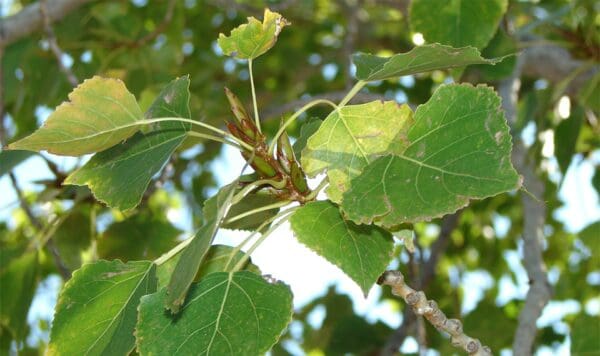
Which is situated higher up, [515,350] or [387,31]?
[515,350]

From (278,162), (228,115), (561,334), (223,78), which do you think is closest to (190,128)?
(278,162)

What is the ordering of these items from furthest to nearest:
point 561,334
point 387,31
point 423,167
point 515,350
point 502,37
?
point 387,31
point 561,334
point 502,37
point 515,350
point 423,167

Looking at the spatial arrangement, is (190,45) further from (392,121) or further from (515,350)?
(392,121)

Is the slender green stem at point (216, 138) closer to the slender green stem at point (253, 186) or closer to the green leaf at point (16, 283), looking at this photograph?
the slender green stem at point (253, 186)

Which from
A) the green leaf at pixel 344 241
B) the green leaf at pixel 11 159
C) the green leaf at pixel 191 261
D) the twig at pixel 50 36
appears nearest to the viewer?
the green leaf at pixel 191 261

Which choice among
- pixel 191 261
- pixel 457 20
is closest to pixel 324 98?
pixel 457 20

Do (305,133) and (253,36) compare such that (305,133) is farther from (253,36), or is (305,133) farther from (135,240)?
(135,240)

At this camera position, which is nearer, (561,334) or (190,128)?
(190,128)

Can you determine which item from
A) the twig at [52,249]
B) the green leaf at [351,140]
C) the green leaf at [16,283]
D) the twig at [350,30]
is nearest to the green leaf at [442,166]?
the green leaf at [351,140]
